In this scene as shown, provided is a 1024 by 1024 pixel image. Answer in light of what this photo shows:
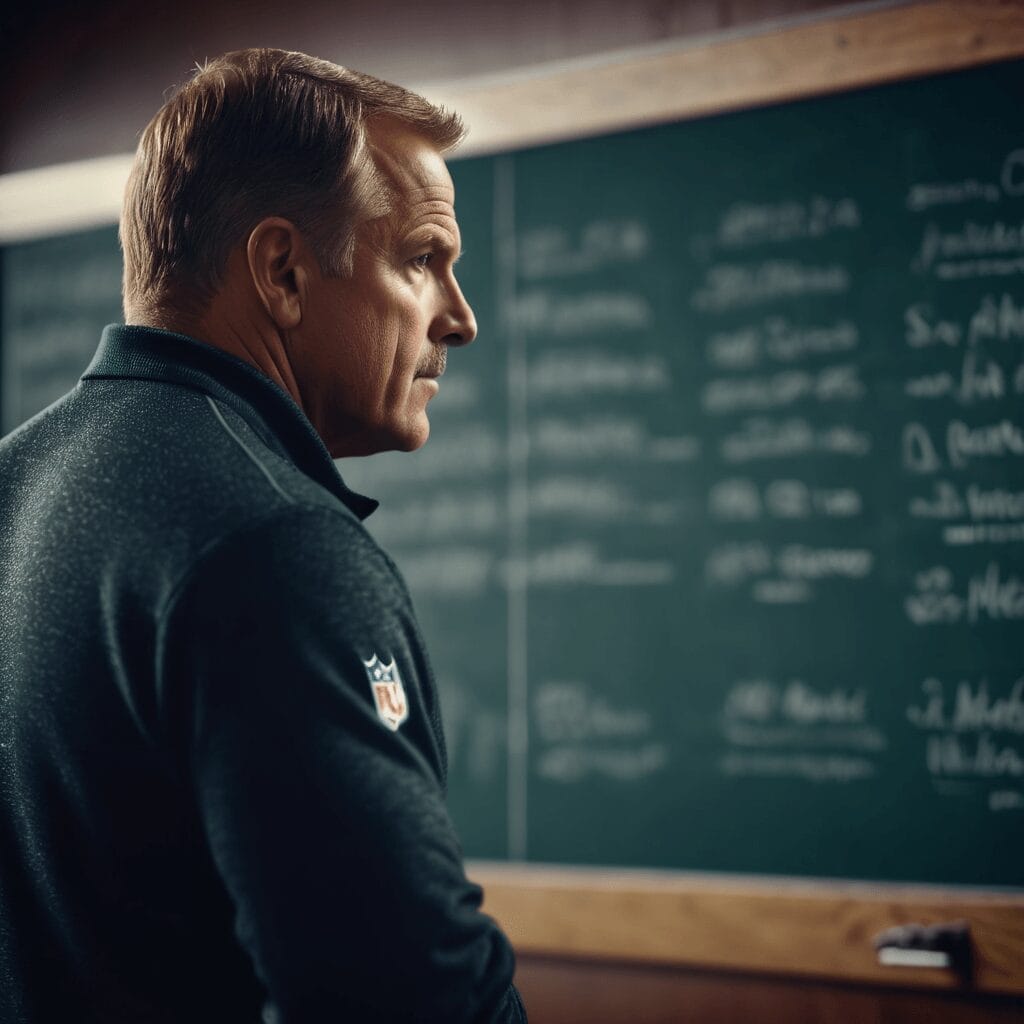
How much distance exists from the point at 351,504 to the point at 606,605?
3.85 feet

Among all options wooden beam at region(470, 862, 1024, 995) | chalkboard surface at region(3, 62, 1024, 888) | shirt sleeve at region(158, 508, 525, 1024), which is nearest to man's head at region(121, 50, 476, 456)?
shirt sleeve at region(158, 508, 525, 1024)

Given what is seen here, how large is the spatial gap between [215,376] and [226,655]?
0.85 ft

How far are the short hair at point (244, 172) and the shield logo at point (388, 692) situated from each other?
356 mm

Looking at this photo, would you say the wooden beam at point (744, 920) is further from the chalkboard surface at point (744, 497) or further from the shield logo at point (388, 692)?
the shield logo at point (388, 692)

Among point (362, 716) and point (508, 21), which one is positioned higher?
point (508, 21)

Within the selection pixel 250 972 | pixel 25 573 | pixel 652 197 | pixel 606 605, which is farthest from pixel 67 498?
pixel 652 197

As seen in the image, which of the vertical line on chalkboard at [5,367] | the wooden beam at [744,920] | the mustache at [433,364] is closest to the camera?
the mustache at [433,364]

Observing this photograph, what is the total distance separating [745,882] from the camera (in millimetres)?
1954

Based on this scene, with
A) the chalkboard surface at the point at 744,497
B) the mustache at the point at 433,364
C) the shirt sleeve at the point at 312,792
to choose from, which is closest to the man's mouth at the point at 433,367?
the mustache at the point at 433,364

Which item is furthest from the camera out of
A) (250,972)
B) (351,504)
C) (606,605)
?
(606,605)

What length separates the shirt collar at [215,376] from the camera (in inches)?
34.7

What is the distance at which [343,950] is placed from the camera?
0.69 m

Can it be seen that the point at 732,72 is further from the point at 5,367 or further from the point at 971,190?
Result: the point at 5,367

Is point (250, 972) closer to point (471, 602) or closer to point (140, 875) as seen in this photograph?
point (140, 875)
